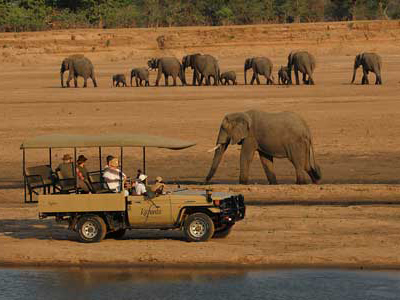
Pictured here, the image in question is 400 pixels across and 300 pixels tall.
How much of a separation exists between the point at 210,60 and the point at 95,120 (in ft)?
49.0

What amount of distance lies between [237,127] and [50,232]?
6459 millimetres

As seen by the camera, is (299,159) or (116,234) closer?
(116,234)

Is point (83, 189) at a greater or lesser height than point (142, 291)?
greater

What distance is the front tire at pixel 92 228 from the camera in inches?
832

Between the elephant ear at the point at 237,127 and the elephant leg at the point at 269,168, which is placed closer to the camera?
the elephant ear at the point at 237,127

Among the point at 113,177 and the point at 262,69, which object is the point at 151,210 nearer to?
the point at 113,177

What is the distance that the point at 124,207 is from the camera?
20.8 meters

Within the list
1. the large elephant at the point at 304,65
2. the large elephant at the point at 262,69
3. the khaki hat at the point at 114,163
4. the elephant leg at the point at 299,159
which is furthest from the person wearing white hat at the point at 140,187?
the large elephant at the point at 262,69

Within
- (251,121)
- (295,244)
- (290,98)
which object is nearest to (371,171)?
(251,121)

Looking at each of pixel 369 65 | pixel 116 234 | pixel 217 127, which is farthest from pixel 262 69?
pixel 116 234

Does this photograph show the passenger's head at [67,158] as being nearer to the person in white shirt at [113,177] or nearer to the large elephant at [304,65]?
the person in white shirt at [113,177]

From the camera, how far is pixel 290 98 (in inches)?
1742

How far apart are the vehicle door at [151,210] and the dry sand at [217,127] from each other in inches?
19.5

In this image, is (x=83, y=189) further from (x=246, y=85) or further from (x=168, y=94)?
(x=246, y=85)
